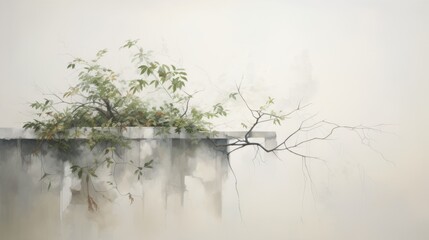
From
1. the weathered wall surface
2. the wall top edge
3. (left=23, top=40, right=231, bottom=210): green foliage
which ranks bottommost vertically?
the weathered wall surface

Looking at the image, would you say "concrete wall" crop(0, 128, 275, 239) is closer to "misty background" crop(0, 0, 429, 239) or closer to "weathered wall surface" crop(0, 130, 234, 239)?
"weathered wall surface" crop(0, 130, 234, 239)

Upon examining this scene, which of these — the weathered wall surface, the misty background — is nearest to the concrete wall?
the weathered wall surface

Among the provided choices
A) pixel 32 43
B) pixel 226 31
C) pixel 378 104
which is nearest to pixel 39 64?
pixel 32 43

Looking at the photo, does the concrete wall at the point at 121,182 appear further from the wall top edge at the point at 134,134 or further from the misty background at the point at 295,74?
the misty background at the point at 295,74

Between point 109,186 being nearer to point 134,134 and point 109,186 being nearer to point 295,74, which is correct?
point 134,134

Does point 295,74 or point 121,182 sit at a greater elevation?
point 295,74

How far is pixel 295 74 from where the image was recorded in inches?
67.7

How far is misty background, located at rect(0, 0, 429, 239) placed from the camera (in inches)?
66.4

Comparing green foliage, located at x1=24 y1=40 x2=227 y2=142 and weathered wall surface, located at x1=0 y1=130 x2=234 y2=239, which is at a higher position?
green foliage, located at x1=24 y1=40 x2=227 y2=142

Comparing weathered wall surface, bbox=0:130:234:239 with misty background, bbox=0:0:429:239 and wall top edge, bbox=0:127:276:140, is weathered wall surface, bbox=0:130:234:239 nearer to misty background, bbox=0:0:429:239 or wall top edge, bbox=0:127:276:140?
wall top edge, bbox=0:127:276:140

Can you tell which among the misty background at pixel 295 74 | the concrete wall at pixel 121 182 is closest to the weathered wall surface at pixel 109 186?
the concrete wall at pixel 121 182

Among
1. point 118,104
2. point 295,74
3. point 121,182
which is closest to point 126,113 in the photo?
point 118,104

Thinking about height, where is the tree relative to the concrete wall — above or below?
above

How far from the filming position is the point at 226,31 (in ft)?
5.69
